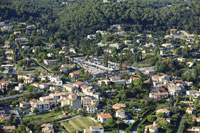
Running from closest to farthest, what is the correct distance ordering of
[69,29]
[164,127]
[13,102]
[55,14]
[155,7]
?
[164,127] → [13,102] → [69,29] → [55,14] → [155,7]

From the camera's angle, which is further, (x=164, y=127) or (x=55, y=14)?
(x=55, y=14)

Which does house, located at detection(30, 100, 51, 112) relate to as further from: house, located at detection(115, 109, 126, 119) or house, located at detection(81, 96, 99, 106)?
house, located at detection(115, 109, 126, 119)

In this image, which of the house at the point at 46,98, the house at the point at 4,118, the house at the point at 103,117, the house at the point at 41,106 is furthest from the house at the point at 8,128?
the house at the point at 103,117

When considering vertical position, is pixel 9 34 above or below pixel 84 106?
above

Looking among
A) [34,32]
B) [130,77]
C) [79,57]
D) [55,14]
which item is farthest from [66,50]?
[55,14]

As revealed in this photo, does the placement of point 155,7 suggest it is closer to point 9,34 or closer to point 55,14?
point 55,14

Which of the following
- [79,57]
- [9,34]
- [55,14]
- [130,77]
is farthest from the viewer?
[55,14]
